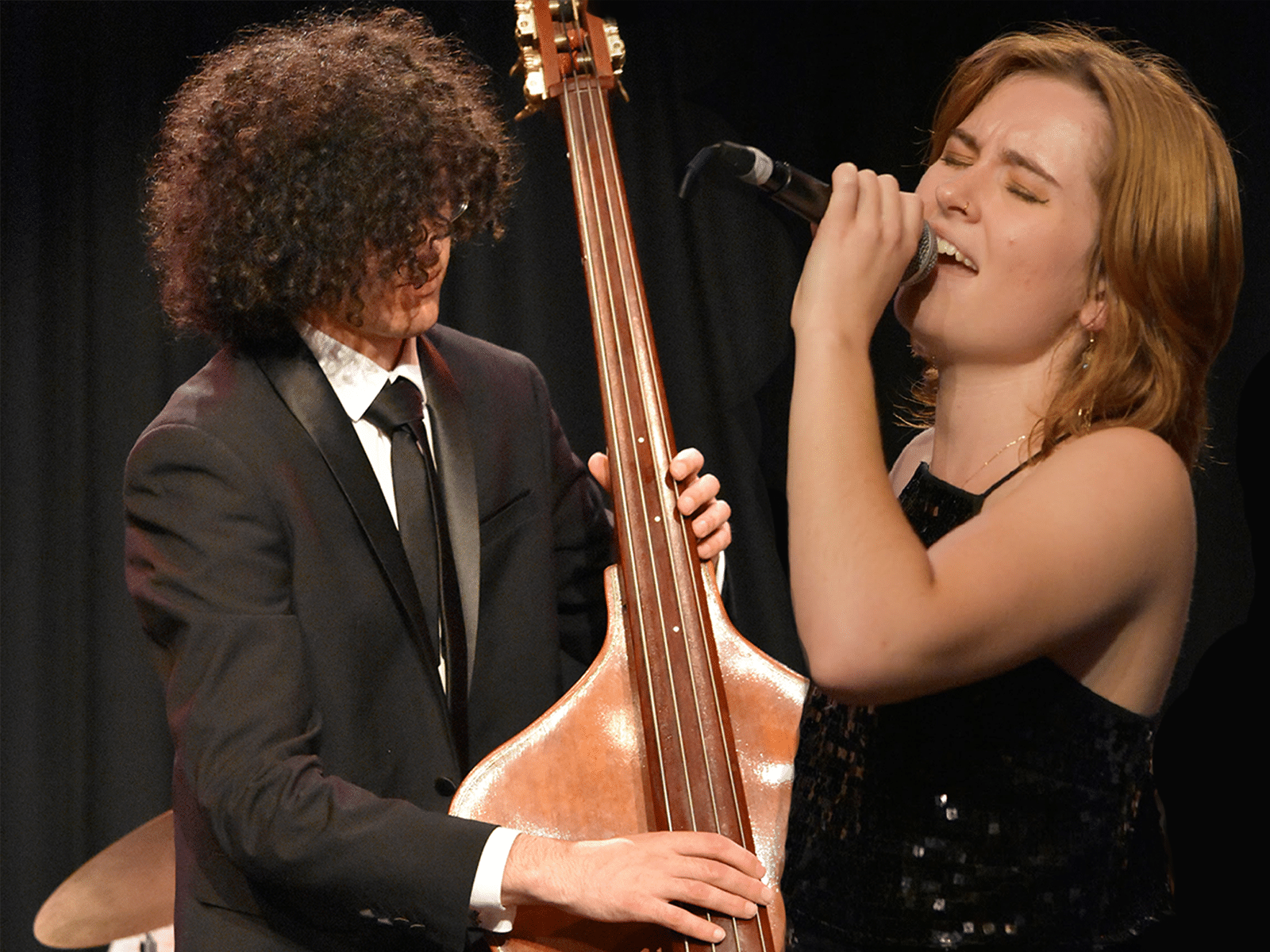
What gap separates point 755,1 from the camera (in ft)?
9.44

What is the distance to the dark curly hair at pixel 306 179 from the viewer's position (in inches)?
66.3

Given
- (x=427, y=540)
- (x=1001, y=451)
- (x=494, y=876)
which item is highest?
(x=1001, y=451)

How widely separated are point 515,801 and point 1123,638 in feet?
2.08

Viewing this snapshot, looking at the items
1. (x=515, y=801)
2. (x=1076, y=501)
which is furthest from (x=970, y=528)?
(x=515, y=801)

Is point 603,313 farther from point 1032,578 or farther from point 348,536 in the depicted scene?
point 1032,578

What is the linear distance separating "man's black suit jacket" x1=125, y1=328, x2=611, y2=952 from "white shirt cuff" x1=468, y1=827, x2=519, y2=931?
16 millimetres

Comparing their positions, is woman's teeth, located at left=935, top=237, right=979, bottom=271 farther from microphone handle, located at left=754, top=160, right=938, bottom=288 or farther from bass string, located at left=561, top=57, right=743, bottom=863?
bass string, located at left=561, top=57, right=743, bottom=863

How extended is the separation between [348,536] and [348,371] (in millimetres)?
247

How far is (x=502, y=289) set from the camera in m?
2.94

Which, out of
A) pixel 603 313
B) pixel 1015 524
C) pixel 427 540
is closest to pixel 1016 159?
A: pixel 1015 524

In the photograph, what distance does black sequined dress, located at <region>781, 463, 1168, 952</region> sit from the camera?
1.11 metres

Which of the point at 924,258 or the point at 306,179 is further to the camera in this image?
the point at 306,179

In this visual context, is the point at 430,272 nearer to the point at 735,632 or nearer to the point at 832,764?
the point at 735,632

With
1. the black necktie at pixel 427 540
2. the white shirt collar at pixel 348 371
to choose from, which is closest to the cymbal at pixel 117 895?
the black necktie at pixel 427 540
